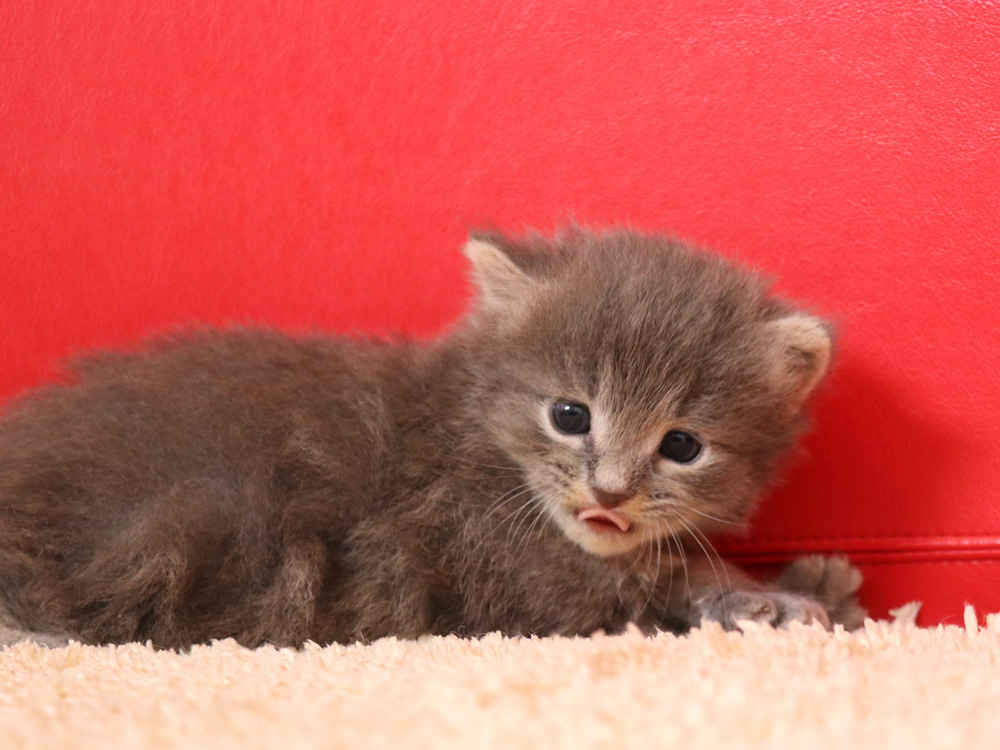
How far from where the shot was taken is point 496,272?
1406 mm

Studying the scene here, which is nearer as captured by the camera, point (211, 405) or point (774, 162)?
point (211, 405)

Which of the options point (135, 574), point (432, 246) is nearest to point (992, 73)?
point (432, 246)

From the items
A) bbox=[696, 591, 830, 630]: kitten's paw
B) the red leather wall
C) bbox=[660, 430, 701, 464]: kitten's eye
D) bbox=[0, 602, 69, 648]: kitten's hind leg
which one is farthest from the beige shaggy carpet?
the red leather wall

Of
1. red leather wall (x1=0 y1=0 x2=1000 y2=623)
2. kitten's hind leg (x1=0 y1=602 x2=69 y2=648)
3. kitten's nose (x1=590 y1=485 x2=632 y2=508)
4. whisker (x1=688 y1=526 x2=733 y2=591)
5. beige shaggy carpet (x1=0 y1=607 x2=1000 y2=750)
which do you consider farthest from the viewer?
red leather wall (x1=0 y1=0 x2=1000 y2=623)

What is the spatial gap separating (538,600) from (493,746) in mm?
644

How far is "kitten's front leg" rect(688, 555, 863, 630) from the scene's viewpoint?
128 cm

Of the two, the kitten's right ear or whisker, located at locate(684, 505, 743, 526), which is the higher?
the kitten's right ear

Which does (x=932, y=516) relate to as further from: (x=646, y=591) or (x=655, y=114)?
(x=655, y=114)

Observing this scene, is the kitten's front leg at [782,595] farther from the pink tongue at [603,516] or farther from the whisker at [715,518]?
the pink tongue at [603,516]

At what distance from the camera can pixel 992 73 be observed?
1451 mm

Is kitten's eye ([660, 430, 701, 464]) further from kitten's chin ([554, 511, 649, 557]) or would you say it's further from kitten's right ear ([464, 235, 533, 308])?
kitten's right ear ([464, 235, 533, 308])

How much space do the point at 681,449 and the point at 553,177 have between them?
572 millimetres

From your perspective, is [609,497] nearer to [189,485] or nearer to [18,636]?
[189,485]

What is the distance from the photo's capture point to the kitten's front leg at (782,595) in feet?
4.19
